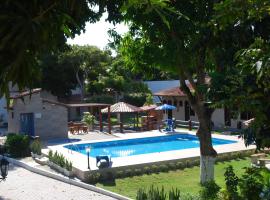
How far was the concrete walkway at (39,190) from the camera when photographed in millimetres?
15002

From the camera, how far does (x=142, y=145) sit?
28.4 metres

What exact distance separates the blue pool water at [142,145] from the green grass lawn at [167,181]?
23.1 ft

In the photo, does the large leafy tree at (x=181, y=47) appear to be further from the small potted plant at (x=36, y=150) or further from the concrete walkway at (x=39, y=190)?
the small potted plant at (x=36, y=150)

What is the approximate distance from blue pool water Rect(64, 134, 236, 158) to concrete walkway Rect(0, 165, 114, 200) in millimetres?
7573

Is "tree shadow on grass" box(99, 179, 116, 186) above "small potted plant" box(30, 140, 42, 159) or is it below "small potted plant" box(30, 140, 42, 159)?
below

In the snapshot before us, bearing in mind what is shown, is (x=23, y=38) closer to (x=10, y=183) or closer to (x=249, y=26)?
(x=249, y=26)

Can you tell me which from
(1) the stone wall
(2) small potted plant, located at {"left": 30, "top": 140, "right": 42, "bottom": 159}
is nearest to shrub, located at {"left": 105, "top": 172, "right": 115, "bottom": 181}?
(2) small potted plant, located at {"left": 30, "top": 140, "right": 42, "bottom": 159}

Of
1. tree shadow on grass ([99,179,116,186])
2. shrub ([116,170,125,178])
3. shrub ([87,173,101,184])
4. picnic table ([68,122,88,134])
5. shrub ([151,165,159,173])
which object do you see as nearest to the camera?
tree shadow on grass ([99,179,116,186])

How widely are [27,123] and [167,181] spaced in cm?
1485

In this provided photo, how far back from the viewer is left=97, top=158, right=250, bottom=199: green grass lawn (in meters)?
15.7

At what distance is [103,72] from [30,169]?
91.0 ft

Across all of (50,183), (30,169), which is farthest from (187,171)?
(30,169)

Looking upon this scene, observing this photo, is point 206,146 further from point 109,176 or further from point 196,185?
point 109,176

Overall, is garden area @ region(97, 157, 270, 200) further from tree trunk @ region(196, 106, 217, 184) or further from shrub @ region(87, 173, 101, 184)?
tree trunk @ region(196, 106, 217, 184)
